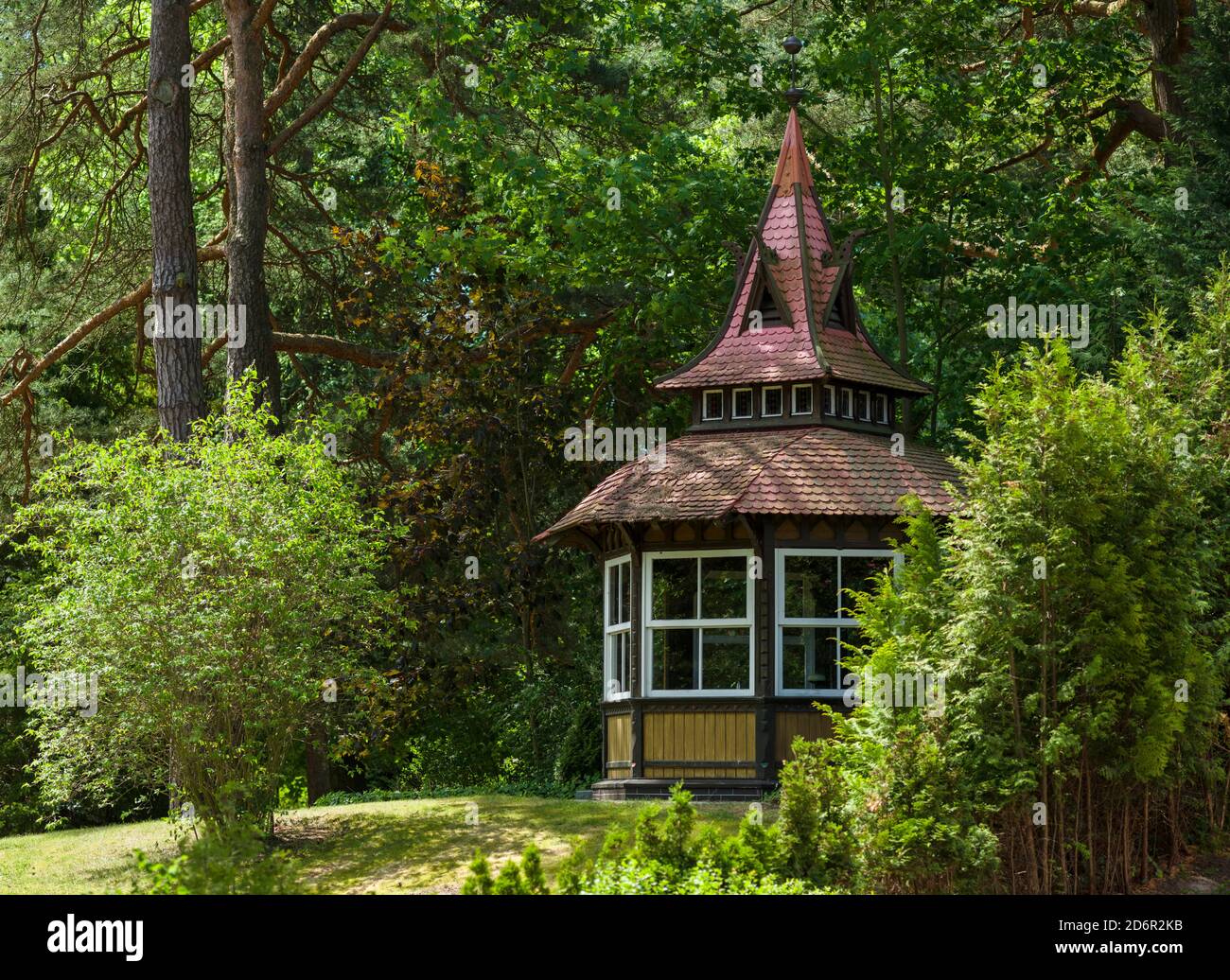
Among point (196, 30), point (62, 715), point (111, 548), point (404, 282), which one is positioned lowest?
point (62, 715)

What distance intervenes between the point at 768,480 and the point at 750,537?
639 millimetres

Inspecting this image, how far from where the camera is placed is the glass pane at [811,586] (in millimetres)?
17156

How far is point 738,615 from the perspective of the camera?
17.7 meters

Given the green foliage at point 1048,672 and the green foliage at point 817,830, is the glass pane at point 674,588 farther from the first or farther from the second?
the green foliage at point 817,830

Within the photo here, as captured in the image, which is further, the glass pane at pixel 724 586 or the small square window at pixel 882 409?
the small square window at pixel 882 409

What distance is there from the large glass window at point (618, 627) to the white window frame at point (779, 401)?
7.86 feet

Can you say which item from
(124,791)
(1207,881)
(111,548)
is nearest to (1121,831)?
(1207,881)

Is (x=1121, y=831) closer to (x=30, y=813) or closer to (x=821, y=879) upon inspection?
(x=821, y=879)

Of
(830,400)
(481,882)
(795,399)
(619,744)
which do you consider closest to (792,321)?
(795,399)

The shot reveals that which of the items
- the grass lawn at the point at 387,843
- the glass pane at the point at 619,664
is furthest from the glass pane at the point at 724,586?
the grass lawn at the point at 387,843

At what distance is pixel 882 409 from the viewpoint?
19.2 metres

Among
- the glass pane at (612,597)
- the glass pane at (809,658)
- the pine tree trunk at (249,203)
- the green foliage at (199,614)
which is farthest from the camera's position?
the pine tree trunk at (249,203)

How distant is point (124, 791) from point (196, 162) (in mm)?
10802

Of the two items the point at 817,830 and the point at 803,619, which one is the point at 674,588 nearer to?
the point at 803,619
